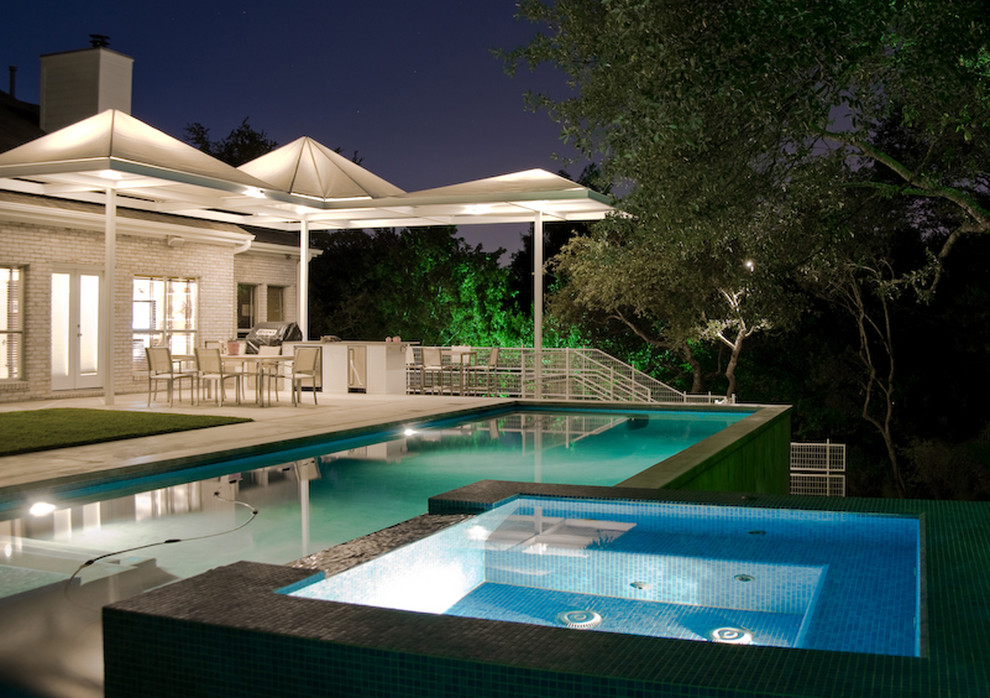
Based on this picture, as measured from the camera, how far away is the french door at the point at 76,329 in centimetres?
1416

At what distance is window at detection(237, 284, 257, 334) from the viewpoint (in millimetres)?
18531

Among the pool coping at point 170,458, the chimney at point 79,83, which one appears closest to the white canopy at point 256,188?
the chimney at point 79,83

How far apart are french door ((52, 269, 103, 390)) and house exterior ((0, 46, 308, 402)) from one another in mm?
15

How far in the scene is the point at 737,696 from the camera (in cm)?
243

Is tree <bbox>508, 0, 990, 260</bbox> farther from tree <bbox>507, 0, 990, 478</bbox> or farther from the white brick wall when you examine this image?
the white brick wall

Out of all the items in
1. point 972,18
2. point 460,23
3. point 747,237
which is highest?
point 460,23

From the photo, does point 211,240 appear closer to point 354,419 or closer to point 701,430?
point 354,419

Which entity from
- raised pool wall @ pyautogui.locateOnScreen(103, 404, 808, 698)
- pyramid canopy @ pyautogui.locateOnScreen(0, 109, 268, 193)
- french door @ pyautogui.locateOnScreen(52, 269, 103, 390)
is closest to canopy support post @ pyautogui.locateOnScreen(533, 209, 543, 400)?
pyramid canopy @ pyautogui.locateOnScreen(0, 109, 268, 193)

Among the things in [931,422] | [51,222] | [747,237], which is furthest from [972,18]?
[931,422]

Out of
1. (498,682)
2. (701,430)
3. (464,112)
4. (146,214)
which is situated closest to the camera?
(498,682)

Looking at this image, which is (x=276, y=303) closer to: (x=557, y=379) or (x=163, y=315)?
(x=163, y=315)

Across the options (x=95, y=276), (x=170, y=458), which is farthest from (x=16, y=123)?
(x=170, y=458)

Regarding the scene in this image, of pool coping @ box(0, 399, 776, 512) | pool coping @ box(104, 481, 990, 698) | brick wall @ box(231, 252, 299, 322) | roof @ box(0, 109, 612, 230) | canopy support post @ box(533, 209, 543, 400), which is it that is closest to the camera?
pool coping @ box(104, 481, 990, 698)

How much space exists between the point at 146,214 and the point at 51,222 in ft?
6.77
